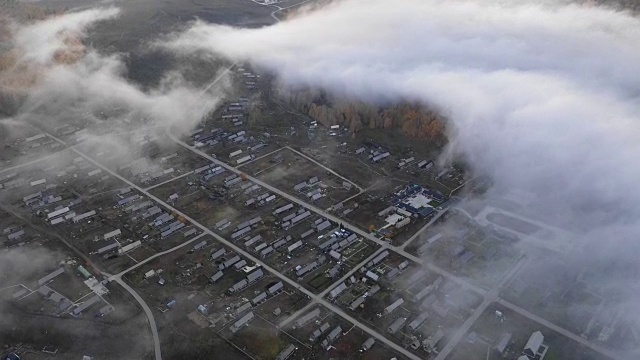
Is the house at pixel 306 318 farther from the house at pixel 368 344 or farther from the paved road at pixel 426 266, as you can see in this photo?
the house at pixel 368 344

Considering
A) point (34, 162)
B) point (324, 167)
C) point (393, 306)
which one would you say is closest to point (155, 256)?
point (393, 306)

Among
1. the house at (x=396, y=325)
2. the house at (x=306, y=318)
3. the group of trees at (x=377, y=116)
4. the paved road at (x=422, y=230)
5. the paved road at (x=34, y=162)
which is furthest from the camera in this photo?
the group of trees at (x=377, y=116)

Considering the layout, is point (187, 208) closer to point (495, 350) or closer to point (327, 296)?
point (327, 296)

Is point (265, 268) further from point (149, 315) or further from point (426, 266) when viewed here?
point (426, 266)

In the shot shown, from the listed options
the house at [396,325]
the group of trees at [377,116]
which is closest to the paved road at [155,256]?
the house at [396,325]

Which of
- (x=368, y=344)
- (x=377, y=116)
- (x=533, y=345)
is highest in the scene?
(x=377, y=116)

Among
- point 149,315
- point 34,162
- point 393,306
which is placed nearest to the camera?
point 149,315

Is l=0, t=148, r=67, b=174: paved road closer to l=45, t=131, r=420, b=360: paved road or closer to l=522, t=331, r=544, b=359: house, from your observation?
l=45, t=131, r=420, b=360: paved road

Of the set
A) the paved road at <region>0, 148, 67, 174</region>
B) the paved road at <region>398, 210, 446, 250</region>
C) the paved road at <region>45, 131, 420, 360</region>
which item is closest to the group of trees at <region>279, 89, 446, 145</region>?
the paved road at <region>398, 210, 446, 250</region>
